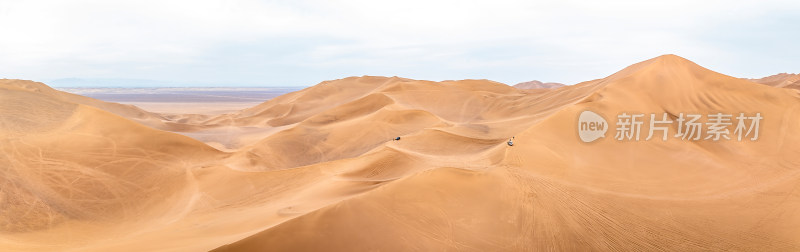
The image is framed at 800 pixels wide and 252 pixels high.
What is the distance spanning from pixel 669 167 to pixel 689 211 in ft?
5.88

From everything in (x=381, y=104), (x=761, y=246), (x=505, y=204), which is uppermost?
→ (x=381, y=104)

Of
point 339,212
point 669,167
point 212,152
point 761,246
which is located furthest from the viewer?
point 212,152

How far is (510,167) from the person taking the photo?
21.3 feet

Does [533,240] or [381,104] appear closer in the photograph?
[533,240]

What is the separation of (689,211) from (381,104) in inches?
482

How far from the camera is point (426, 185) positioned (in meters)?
5.54

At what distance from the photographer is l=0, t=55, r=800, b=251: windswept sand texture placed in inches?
197

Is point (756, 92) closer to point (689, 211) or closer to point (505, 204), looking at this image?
point (689, 211)

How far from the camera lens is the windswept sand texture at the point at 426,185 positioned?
16.4 ft

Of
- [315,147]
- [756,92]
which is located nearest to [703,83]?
[756,92]

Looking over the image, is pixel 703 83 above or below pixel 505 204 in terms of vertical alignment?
above

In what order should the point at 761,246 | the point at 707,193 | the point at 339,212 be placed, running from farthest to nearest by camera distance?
the point at 707,193, the point at 761,246, the point at 339,212

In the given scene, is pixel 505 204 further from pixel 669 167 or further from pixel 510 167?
pixel 669 167

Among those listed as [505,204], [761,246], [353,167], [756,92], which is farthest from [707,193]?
[756,92]
